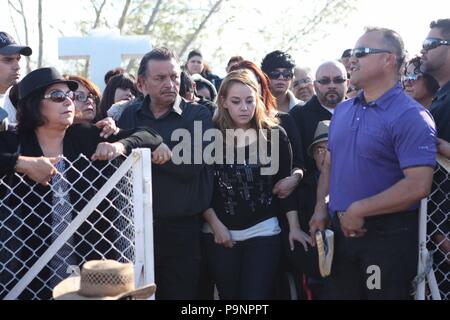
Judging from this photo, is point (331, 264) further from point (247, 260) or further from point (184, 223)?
point (184, 223)

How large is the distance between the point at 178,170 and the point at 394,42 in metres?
1.62

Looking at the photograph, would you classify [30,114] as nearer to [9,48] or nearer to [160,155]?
[160,155]

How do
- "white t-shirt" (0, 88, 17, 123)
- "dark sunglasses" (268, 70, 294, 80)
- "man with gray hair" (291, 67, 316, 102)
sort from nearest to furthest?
"white t-shirt" (0, 88, 17, 123), "dark sunglasses" (268, 70, 294, 80), "man with gray hair" (291, 67, 316, 102)

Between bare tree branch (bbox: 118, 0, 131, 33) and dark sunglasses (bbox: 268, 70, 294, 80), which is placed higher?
bare tree branch (bbox: 118, 0, 131, 33)

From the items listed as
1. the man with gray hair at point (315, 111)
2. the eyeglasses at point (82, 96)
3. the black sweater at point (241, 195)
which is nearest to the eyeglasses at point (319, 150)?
the man with gray hair at point (315, 111)

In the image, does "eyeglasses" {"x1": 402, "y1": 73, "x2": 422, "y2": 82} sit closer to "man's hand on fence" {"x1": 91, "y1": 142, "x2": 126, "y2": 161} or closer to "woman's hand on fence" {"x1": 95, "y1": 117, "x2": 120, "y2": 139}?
"woman's hand on fence" {"x1": 95, "y1": 117, "x2": 120, "y2": 139}

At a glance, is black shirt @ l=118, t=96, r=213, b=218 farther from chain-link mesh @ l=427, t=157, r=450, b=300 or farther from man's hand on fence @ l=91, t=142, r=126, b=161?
chain-link mesh @ l=427, t=157, r=450, b=300

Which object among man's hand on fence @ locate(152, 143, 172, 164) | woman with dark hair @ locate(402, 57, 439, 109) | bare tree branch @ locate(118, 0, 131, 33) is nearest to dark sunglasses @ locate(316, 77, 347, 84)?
woman with dark hair @ locate(402, 57, 439, 109)

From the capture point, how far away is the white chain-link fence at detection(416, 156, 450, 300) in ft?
13.7

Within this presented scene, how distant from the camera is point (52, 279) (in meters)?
3.96

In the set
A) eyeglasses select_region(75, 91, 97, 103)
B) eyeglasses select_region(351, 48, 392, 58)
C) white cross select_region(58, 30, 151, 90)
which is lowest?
eyeglasses select_region(75, 91, 97, 103)

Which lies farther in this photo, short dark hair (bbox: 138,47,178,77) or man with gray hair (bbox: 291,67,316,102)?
man with gray hair (bbox: 291,67,316,102)

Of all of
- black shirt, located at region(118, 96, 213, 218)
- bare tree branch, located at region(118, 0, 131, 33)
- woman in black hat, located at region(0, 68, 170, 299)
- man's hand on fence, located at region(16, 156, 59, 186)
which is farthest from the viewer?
bare tree branch, located at region(118, 0, 131, 33)
